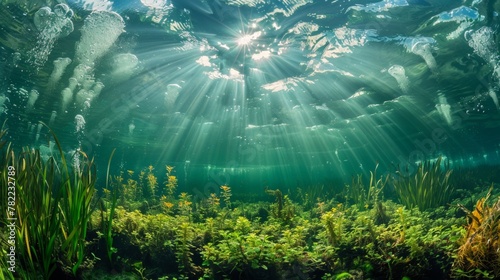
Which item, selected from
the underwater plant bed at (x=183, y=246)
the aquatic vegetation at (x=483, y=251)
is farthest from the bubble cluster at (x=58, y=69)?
the aquatic vegetation at (x=483, y=251)

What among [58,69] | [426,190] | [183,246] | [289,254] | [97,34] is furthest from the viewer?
[58,69]

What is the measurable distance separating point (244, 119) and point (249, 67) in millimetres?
8220

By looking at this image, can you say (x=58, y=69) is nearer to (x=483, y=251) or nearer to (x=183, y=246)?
(x=183, y=246)

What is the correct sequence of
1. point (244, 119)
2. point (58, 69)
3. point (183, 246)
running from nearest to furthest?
point (183, 246), point (58, 69), point (244, 119)

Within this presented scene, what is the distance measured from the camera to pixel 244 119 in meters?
21.8

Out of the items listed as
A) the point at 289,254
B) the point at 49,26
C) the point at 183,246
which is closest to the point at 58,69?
the point at 49,26

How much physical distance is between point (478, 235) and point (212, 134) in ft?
76.4

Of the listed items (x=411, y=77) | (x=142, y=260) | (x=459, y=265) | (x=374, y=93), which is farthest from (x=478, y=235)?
(x=374, y=93)

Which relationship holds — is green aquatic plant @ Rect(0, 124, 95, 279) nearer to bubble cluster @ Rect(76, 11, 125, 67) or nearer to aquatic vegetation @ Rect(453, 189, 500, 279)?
aquatic vegetation @ Rect(453, 189, 500, 279)

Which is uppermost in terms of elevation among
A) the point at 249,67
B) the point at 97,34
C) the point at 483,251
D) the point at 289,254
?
the point at 97,34

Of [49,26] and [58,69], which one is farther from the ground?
[49,26]

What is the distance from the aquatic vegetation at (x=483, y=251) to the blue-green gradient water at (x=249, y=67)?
25.8ft

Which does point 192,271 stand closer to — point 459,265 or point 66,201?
point 66,201

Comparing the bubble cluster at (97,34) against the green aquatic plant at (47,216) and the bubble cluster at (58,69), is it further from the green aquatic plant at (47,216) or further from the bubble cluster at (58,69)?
the green aquatic plant at (47,216)
